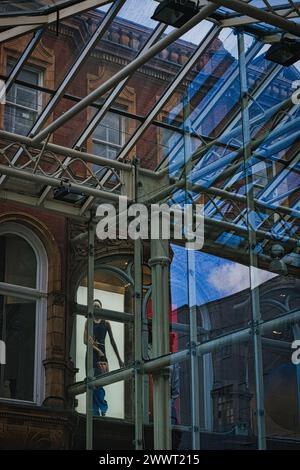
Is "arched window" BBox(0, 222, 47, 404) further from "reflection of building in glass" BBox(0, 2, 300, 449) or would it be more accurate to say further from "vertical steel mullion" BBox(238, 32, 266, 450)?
"vertical steel mullion" BBox(238, 32, 266, 450)

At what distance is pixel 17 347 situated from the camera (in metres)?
16.4

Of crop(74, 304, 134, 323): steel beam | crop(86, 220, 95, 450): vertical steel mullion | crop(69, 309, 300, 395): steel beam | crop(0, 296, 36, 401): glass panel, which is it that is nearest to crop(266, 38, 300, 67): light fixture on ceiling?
crop(69, 309, 300, 395): steel beam

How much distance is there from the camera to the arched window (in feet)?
53.3

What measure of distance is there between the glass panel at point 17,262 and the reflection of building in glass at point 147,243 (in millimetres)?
22

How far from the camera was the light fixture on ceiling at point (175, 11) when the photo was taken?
12.1 metres

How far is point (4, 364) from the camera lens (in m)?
16.0

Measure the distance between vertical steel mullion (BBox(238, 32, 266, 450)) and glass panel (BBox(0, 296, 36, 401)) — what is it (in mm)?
5421

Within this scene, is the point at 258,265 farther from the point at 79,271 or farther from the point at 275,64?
the point at 79,271

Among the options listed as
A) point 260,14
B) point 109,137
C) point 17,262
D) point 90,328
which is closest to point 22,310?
point 17,262

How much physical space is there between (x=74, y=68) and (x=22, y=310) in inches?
A: 171

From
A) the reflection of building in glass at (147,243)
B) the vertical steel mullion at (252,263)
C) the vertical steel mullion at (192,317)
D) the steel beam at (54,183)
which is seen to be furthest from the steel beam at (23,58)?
the vertical steel mullion at (252,263)

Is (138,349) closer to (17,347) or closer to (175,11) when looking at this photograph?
(17,347)

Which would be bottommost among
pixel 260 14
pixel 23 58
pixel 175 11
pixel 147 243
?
pixel 147 243
